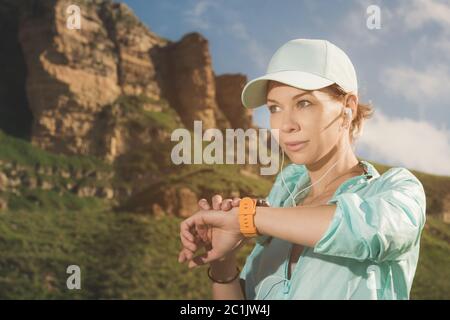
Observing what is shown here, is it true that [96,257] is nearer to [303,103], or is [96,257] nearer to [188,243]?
[188,243]

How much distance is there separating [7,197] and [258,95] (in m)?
28.1

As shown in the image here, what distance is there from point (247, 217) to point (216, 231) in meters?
0.13

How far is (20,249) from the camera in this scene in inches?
1020

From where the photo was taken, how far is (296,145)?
52.6 inches

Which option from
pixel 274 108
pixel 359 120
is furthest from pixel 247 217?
pixel 359 120

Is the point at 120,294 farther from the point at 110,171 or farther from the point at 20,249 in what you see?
the point at 110,171

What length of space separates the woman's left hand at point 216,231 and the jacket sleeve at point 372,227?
20cm

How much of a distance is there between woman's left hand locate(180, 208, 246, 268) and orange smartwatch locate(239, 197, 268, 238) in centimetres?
2

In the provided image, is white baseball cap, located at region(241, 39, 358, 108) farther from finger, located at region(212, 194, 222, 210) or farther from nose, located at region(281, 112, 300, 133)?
finger, located at region(212, 194, 222, 210)

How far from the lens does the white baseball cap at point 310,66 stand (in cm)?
127

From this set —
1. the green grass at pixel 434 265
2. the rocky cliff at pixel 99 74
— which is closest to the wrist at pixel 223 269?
the green grass at pixel 434 265

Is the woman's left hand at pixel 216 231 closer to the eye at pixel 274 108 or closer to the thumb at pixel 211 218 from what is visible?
the thumb at pixel 211 218

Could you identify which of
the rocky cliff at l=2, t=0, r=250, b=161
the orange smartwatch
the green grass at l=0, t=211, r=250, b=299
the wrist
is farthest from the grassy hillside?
the orange smartwatch
